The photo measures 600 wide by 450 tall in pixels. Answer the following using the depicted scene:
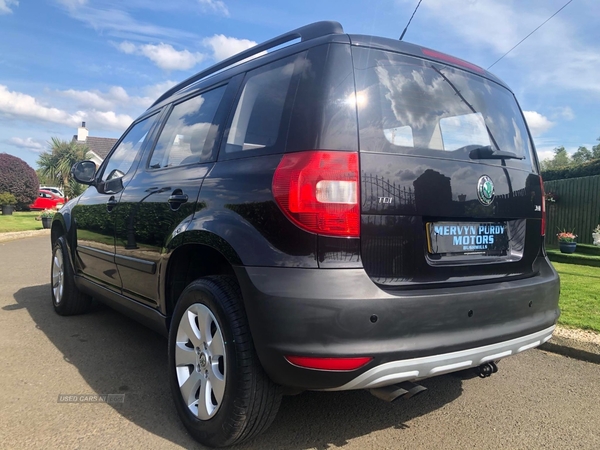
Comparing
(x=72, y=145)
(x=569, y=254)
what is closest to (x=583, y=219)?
(x=569, y=254)

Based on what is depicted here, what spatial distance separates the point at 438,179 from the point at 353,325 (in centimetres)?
81

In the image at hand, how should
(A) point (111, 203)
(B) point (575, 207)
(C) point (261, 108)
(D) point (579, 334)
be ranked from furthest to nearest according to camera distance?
(B) point (575, 207)
(D) point (579, 334)
(A) point (111, 203)
(C) point (261, 108)

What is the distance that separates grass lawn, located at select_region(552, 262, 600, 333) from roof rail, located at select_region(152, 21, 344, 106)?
3.47 meters

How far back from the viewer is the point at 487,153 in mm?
2516

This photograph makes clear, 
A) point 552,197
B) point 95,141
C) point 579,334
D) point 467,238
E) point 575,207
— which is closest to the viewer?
point 467,238

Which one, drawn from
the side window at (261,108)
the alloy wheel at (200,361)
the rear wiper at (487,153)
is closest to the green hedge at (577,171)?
the rear wiper at (487,153)

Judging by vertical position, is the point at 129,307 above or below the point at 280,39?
below

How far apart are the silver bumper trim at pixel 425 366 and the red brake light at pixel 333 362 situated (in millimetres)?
53

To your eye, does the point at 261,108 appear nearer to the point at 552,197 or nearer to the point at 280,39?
the point at 280,39

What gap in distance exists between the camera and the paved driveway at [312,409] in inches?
98.3

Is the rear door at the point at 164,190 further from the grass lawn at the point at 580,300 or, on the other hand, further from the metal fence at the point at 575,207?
the metal fence at the point at 575,207

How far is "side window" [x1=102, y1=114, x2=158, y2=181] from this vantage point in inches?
150

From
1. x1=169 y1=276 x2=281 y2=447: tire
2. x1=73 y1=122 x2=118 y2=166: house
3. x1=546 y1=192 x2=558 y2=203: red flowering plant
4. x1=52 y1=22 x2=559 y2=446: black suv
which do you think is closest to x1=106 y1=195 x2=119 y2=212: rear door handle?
x1=52 y1=22 x2=559 y2=446: black suv

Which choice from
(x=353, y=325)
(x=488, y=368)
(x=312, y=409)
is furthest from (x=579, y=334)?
(x=353, y=325)
